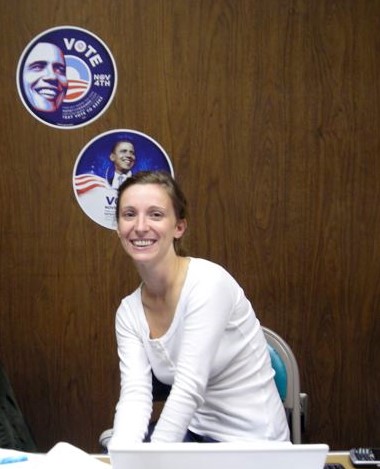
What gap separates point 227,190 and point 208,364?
1073 millimetres

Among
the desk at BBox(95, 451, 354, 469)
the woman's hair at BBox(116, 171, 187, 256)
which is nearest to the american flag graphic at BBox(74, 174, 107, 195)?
the woman's hair at BBox(116, 171, 187, 256)

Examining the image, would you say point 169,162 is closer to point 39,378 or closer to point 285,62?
point 285,62

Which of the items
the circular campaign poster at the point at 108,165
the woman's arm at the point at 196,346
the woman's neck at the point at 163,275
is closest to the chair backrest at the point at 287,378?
the woman's arm at the point at 196,346

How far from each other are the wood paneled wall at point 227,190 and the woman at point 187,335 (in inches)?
32.3

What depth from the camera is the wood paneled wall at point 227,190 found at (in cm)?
239

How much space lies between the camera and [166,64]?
240 centimetres

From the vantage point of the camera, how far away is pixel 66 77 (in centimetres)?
243

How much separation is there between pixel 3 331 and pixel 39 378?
25cm

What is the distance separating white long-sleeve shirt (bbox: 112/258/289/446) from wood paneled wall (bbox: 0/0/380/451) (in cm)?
84

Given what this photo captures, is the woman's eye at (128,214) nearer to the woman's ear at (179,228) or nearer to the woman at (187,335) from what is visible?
the woman at (187,335)

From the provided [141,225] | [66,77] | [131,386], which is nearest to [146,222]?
[141,225]

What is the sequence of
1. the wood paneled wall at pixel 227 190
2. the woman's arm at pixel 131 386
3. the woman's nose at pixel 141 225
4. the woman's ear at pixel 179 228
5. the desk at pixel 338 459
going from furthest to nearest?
the wood paneled wall at pixel 227 190 → the woman's ear at pixel 179 228 → the woman's nose at pixel 141 225 → the woman's arm at pixel 131 386 → the desk at pixel 338 459

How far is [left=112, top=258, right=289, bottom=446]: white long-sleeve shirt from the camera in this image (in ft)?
4.95

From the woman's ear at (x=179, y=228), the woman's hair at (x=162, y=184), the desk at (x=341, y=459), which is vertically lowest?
the desk at (x=341, y=459)
